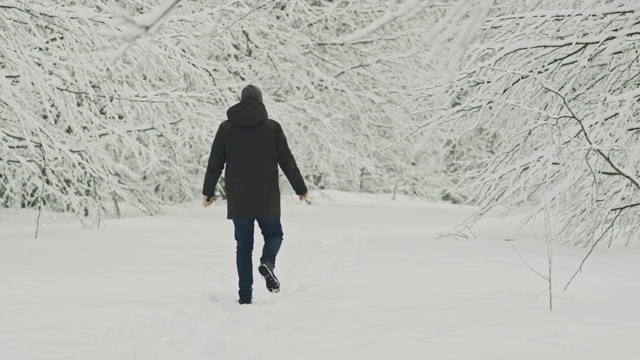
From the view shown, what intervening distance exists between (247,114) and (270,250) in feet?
3.57

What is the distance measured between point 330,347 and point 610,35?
118 inches

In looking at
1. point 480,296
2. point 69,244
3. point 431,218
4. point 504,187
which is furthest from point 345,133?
point 480,296

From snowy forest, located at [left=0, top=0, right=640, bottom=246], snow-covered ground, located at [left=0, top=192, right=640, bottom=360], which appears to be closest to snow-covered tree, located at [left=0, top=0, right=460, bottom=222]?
snowy forest, located at [left=0, top=0, right=640, bottom=246]

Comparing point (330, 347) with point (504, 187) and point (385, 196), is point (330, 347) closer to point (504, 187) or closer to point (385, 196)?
point (504, 187)

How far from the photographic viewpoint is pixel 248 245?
566 cm

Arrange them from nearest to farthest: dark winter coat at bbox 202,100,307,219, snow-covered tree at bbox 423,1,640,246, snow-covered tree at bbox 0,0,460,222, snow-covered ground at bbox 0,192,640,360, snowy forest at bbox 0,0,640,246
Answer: snow-covered ground at bbox 0,192,640,360 < snowy forest at bbox 0,0,640,246 < snow-covered tree at bbox 423,1,640,246 < dark winter coat at bbox 202,100,307,219 < snow-covered tree at bbox 0,0,460,222

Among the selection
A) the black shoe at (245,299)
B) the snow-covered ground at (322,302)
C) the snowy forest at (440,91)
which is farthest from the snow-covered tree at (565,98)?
the black shoe at (245,299)

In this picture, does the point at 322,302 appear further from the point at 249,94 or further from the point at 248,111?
the point at 249,94

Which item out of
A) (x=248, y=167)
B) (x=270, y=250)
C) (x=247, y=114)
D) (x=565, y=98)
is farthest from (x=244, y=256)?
(x=565, y=98)

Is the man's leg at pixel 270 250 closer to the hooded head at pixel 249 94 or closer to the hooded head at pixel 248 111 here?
the hooded head at pixel 248 111

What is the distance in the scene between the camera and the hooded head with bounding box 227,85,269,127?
5656 mm

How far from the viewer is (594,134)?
5.10 m

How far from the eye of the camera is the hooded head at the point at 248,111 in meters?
5.66

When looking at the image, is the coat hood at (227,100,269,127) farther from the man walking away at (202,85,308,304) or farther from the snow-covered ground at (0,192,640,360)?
the snow-covered ground at (0,192,640,360)
